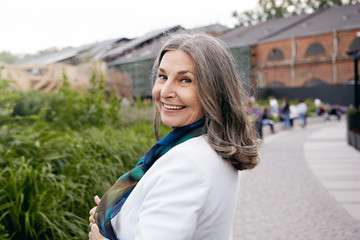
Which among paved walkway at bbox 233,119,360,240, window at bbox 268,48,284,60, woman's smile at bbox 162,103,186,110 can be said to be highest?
woman's smile at bbox 162,103,186,110

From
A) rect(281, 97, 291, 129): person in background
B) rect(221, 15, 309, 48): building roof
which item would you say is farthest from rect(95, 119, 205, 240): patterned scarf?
rect(221, 15, 309, 48): building roof

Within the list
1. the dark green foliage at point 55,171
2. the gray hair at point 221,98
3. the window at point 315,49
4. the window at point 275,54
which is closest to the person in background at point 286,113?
the dark green foliage at point 55,171

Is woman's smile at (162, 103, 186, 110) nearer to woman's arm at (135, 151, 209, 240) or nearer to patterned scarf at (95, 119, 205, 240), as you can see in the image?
patterned scarf at (95, 119, 205, 240)

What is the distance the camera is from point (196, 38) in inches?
51.8

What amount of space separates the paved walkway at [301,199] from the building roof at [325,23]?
3080 cm

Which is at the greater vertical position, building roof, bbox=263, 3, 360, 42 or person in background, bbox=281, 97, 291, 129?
Answer: building roof, bbox=263, 3, 360, 42

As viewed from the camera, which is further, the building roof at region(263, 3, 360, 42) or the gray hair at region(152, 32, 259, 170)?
the building roof at region(263, 3, 360, 42)

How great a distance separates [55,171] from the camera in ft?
13.4

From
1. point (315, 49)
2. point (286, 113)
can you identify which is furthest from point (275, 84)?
point (286, 113)

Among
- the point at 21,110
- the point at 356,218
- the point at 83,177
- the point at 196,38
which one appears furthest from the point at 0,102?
the point at 21,110

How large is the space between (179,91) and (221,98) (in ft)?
0.46

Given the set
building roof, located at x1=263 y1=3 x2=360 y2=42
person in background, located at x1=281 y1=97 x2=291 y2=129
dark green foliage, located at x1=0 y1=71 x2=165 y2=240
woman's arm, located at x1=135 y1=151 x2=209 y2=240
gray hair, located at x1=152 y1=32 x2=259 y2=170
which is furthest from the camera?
building roof, located at x1=263 y1=3 x2=360 y2=42

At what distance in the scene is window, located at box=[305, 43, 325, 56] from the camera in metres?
37.6

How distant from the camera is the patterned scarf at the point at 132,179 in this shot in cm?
129
